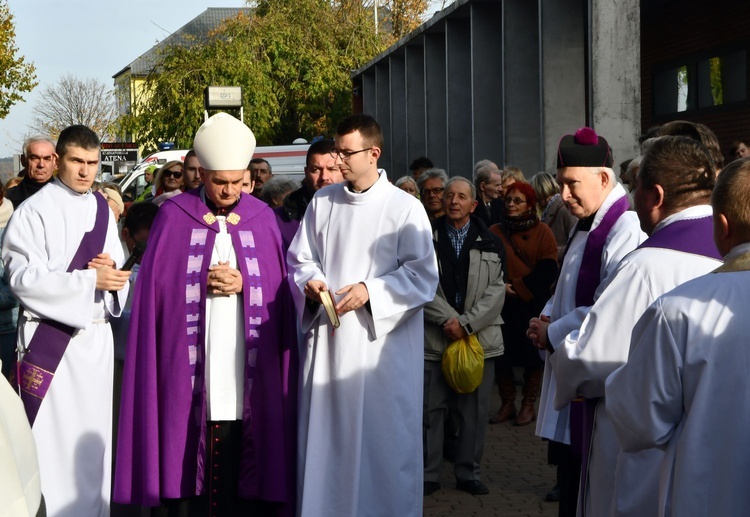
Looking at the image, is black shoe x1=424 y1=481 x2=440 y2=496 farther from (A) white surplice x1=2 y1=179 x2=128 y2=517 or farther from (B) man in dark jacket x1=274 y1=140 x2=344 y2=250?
(A) white surplice x1=2 y1=179 x2=128 y2=517

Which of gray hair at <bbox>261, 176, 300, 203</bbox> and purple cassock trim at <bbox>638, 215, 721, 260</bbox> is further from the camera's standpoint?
gray hair at <bbox>261, 176, 300, 203</bbox>

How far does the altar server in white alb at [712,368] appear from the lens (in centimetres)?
331

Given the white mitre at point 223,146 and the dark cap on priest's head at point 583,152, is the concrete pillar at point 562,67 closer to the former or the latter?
the white mitre at point 223,146

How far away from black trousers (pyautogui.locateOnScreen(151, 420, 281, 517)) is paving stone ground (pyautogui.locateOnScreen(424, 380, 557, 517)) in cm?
186

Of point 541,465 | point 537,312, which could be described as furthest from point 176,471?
point 537,312

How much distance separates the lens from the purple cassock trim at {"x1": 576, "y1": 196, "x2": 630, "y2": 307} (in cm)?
517

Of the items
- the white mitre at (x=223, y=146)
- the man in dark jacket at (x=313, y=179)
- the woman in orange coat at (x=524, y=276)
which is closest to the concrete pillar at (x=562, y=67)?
the woman in orange coat at (x=524, y=276)

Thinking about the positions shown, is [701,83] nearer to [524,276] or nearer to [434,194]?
[524,276]

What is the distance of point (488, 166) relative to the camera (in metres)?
12.3

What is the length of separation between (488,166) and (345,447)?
21.8 ft

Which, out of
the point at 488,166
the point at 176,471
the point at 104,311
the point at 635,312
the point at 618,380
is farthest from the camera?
the point at 488,166

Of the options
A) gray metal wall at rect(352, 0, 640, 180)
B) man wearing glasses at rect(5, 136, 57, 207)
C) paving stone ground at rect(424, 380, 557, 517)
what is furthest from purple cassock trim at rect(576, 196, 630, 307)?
gray metal wall at rect(352, 0, 640, 180)

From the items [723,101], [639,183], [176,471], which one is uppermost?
[723,101]

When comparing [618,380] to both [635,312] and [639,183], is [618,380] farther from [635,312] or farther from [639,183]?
[639,183]
